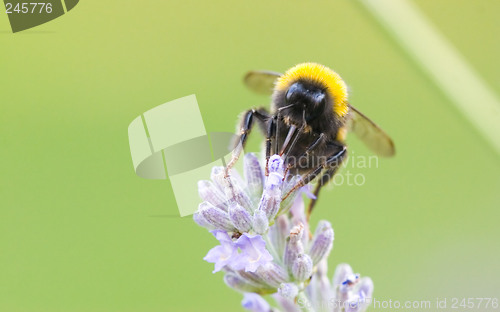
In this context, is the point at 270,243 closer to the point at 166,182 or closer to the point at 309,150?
the point at 309,150

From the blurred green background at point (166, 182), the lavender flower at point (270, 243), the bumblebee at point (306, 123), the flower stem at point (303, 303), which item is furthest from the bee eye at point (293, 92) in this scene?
the blurred green background at point (166, 182)

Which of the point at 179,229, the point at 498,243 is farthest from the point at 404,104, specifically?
the point at 179,229

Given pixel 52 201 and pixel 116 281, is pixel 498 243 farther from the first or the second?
pixel 52 201

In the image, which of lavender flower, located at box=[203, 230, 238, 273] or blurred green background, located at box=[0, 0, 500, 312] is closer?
lavender flower, located at box=[203, 230, 238, 273]

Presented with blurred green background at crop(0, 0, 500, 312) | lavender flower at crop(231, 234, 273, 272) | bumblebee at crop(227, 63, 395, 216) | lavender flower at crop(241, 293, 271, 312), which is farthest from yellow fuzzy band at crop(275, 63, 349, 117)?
blurred green background at crop(0, 0, 500, 312)

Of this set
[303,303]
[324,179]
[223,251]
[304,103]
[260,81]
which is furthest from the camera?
[260,81]

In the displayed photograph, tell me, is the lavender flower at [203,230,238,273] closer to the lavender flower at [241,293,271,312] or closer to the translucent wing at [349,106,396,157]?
the lavender flower at [241,293,271,312]

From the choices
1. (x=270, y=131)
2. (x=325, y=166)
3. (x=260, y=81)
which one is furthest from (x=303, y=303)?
(x=260, y=81)
